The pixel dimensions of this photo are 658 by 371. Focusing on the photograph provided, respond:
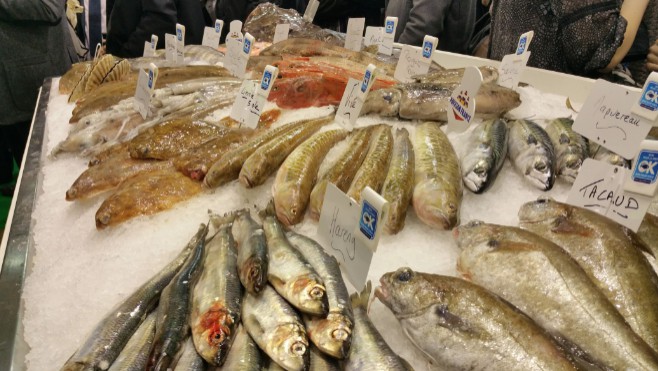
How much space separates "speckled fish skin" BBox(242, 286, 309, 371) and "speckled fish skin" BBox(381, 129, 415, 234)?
59cm

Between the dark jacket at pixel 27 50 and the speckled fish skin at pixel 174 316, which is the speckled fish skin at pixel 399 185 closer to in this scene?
the speckled fish skin at pixel 174 316

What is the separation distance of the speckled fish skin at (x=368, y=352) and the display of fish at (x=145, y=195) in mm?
1156

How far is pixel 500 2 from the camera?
3.96 metres

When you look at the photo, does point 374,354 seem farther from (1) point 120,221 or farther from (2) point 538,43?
(2) point 538,43

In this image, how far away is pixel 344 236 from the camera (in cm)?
171

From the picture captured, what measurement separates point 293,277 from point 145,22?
5.20 meters

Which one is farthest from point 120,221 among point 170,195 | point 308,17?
point 308,17

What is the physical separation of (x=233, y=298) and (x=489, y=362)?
30.7 inches

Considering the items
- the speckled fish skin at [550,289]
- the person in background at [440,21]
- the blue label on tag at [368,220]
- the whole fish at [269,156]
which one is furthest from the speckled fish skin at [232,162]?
the person in background at [440,21]

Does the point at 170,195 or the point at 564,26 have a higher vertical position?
the point at 564,26

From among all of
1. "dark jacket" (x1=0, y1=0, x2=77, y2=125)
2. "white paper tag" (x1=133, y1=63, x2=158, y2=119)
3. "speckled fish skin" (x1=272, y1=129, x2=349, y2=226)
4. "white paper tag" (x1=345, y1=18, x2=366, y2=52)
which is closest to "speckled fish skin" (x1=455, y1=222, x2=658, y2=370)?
"speckled fish skin" (x1=272, y1=129, x2=349, y2=226)

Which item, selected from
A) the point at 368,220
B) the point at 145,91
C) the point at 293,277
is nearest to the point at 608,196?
the point at 368,220

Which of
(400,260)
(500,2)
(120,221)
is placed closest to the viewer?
(400,260)

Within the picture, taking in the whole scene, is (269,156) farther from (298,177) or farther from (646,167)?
(646,167)
